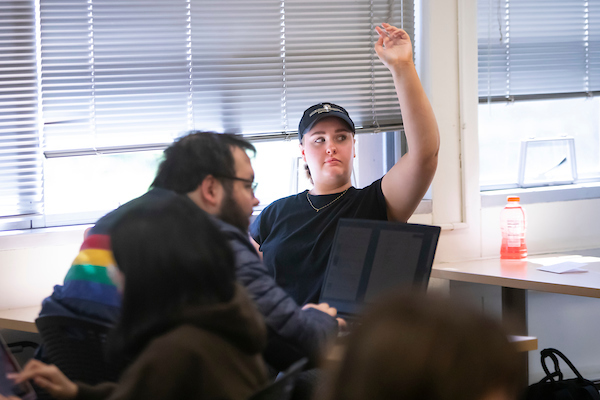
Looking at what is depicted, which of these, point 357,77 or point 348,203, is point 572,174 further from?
point 348,203

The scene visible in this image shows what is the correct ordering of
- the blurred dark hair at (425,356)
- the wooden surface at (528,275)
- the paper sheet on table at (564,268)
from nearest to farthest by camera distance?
1. the blurred dark hair at (425,356)
2. the wooden surface at (528,275)
3. the paper sheet on table at (564,268)

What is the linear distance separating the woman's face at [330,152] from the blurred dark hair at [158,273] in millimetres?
1316

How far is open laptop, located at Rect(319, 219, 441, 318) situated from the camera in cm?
98

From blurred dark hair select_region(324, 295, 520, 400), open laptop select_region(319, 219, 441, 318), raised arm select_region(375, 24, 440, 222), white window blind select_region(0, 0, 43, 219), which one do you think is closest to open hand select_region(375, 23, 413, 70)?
raised arm select_region(375, 24, 440, 222)

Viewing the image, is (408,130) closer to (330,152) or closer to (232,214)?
(330,152)

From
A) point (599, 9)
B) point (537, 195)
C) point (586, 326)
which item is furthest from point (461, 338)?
point (599, 9)

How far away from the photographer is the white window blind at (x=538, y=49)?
2.60 meters

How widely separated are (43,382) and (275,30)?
196 centimetres

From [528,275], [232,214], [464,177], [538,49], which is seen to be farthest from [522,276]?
[232,214]

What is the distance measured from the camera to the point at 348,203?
70.9 inches

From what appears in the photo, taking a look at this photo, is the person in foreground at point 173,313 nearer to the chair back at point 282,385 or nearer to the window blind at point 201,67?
the chair back at point 282,385

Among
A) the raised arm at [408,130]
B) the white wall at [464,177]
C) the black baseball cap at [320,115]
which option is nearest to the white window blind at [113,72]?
the black baseball cap at [320,115]

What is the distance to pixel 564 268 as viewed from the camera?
79.7 inches

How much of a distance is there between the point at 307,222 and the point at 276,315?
1.11 m
